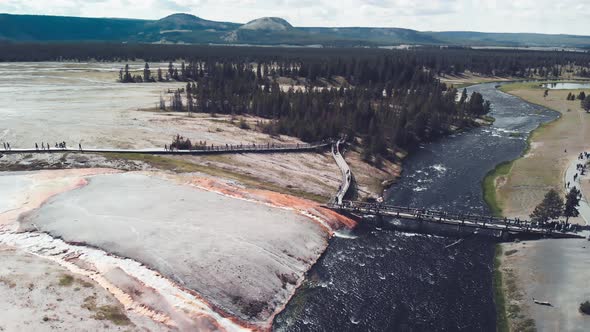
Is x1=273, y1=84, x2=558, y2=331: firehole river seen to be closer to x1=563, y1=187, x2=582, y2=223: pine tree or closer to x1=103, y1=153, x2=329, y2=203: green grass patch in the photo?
x1=563, y1=187, x2=582, y2=223: pine tree

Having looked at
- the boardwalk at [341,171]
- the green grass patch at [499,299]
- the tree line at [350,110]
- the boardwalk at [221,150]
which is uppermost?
the tree line at [350,110]

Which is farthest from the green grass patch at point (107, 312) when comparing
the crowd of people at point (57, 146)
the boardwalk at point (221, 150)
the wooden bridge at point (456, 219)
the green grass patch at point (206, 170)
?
the crowd of people at point (57, 146)

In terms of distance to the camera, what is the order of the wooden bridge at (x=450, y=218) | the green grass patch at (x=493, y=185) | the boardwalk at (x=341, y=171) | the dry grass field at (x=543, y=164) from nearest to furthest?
the wooden bridge at (x=450, y=218)
the boardwalk at (x=341, y=171)
the green grass patch at (x=493, y=185)
the dry grass field at (x=543, y=164)

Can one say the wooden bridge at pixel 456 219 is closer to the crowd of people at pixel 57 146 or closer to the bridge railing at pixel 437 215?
the bridge railing at pixel 437 215

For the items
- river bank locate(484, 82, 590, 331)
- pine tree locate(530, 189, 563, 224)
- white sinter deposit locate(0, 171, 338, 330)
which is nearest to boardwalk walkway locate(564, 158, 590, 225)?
river bank locate(484, 82, 590, 331)

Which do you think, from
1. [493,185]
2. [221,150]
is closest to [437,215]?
[493,185]

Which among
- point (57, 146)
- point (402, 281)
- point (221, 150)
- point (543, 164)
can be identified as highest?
point (57, 146)

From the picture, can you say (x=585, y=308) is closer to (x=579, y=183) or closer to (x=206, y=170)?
(x=579, y=183)
